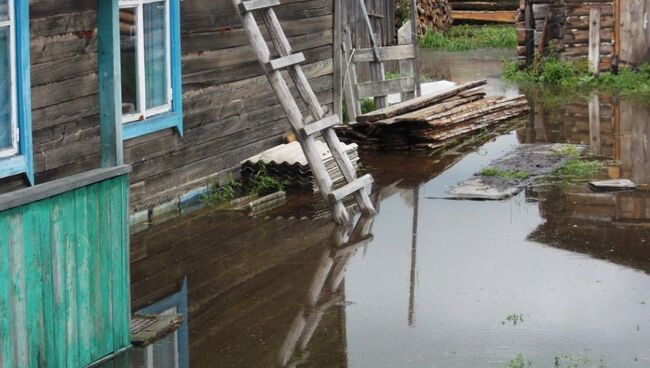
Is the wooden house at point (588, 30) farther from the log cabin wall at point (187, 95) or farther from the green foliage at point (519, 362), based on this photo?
the green foliage at point (519, 362)

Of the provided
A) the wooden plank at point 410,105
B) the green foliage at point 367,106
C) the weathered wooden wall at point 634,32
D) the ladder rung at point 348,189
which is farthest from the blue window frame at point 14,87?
the weathered wooden wall at point 634,32

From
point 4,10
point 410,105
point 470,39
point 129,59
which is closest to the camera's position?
point 4,10

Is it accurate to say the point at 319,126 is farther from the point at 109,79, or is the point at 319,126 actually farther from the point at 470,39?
the point at 470,39

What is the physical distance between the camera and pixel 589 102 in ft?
68.0

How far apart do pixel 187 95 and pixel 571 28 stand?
12.7 m

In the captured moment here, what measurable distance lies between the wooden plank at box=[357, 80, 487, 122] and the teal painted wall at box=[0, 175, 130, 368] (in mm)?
8316

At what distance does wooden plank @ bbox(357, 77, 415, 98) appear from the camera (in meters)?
17.4

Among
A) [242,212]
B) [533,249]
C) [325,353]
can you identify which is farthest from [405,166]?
[325,353]

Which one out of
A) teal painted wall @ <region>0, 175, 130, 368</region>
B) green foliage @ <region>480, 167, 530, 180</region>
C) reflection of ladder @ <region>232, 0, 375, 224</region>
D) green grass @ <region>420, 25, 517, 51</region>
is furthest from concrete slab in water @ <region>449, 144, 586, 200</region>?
green grass @ <region>420, 25, 517, 51</region>

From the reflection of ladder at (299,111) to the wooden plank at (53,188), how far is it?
4.32m

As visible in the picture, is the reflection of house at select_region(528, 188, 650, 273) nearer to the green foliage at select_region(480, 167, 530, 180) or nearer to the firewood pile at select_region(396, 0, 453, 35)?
the green foliage at select_region(480, 167, 530, 180)

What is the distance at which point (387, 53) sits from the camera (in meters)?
18.5

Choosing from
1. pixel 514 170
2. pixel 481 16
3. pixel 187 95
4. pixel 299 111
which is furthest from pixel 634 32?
pixel 187 95

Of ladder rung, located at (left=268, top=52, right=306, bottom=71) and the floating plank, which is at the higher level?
the floating plank
